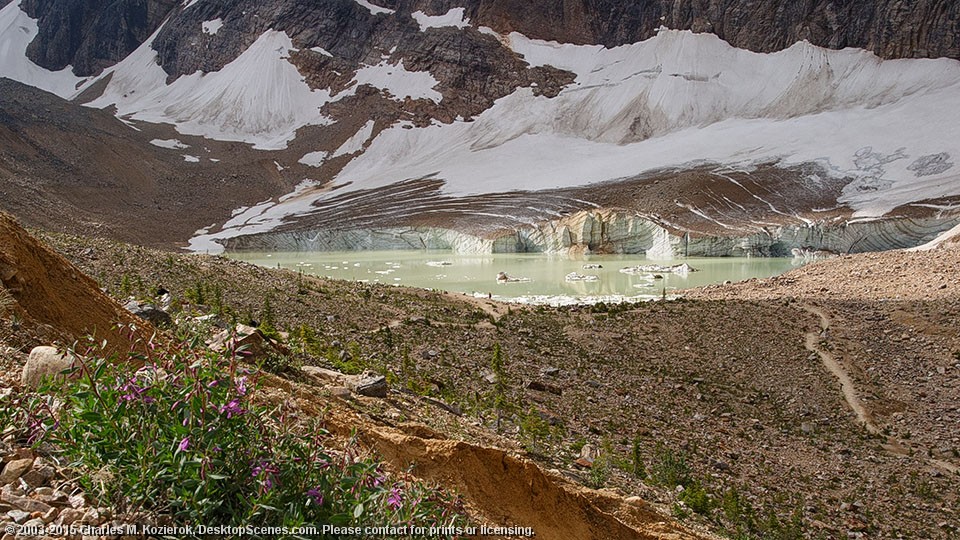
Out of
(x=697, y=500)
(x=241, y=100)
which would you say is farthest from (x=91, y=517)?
(x=241, y=100)

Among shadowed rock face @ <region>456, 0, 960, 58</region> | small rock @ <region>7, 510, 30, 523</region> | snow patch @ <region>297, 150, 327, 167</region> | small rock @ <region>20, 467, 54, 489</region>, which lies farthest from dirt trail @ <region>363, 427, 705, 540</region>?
shadowed rock face @ <region>456, 0, 960, 58</region>

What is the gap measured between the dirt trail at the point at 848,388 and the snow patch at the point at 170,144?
68706 mm

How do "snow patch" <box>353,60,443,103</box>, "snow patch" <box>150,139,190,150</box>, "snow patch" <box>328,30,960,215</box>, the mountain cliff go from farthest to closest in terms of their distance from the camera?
"snow patch" <box>353,60,443,103</box> < "snow patch" <box>150,139,190,150</box> < "snow patch" <box>328,30,960,215</box> < the mountain cliff

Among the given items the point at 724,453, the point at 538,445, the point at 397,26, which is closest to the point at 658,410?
the point at 724,453

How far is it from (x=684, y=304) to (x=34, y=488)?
14880mm

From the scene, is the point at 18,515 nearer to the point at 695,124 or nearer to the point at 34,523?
the point at 34,523

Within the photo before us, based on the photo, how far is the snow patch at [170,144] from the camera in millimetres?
66750

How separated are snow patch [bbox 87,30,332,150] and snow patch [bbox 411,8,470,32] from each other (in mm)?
17978

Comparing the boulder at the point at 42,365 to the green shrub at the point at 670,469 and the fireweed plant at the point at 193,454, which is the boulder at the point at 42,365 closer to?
the fireweed plant at the point at 193,454

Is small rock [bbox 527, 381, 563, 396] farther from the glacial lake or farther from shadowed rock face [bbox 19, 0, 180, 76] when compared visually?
shadowed rock face [bbox 19, 0, 180, 76]

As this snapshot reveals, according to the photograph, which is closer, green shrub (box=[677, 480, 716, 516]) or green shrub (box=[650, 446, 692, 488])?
green shrub (box=[677, 480, 716, 516])

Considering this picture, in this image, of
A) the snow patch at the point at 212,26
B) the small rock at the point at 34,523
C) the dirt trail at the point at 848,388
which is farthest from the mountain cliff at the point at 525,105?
the small rock at the point at 34,523

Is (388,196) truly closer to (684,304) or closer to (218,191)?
(218,191)

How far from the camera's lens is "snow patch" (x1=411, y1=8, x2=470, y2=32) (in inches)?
3334
